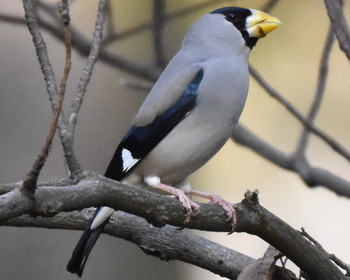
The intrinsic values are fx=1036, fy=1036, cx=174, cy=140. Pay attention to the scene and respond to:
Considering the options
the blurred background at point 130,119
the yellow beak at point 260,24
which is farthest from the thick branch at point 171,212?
the blurred background at point 130,119

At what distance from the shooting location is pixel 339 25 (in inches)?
112

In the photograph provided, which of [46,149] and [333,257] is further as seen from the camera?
[333,257]

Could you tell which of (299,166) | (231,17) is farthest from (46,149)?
(231,17)

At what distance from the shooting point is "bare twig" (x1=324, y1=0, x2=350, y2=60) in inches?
111

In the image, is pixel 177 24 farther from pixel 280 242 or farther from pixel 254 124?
pixel 280 242

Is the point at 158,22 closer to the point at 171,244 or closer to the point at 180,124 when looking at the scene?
the point at 180,124

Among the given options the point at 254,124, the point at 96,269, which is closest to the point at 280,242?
the point at 96,269

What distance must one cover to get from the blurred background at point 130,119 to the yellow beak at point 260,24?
33.4 inches

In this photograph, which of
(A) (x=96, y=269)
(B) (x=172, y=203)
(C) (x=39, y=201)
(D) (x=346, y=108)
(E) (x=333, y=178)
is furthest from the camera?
(D) (x=346, y=108)

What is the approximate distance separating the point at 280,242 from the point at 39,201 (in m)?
0.88

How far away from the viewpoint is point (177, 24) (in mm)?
5305

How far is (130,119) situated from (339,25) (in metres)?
2.53

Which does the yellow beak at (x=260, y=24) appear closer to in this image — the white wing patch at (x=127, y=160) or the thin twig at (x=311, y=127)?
the thin twig at (x=311, y=127)

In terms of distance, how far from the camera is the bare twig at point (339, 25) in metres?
2.82
